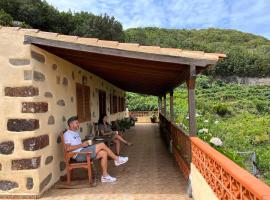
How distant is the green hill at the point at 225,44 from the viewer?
63.7 m

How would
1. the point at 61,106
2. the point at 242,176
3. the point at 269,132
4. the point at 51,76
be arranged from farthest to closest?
the point at 269,132, the point at 61,106, the point at 51,76, the point at 242,176

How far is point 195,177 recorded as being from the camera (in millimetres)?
5250

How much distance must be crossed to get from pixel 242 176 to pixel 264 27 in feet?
314

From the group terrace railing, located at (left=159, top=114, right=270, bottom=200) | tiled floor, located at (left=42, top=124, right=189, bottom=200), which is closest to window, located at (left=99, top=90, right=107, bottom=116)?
tiled floor, located at (left=42, top=124, right=189, bottom=200)

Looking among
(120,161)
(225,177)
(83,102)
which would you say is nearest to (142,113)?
(83,102)

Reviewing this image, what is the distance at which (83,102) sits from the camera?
8.90 meters

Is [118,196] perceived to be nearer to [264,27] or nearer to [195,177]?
[195,177]

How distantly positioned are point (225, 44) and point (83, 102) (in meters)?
69.0

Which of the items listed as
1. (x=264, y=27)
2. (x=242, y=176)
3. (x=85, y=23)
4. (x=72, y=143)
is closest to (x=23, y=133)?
(x=72, y=143)

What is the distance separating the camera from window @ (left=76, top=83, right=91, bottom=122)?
27.5 feet

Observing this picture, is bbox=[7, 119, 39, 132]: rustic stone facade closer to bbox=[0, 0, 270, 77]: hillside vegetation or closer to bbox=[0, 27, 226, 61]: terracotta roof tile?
bbox=[0, 27, 226, 61]: terracotta roof tile

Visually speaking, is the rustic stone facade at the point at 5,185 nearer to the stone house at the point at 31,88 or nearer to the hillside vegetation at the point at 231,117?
the stone house at the point at 31,88

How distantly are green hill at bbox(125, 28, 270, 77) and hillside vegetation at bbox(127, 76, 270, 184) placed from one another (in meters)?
6.41

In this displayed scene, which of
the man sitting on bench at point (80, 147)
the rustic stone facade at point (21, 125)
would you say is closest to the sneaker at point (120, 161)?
the man sitting on bench at point (80, 147)
